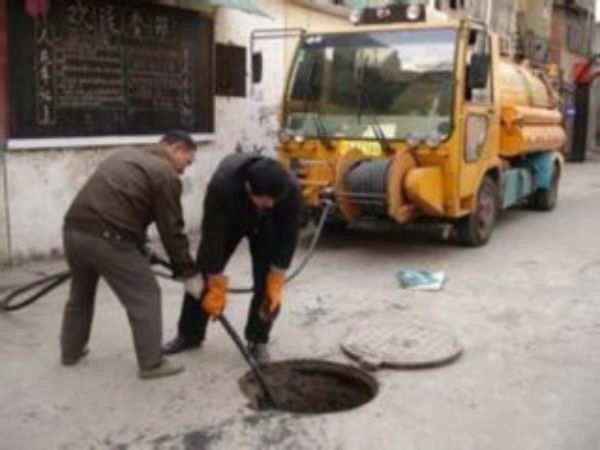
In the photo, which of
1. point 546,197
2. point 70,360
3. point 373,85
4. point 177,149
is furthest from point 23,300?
point 546,197

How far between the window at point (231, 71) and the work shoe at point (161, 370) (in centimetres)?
629

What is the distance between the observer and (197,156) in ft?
36.0

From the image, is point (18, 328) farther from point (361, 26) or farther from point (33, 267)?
point (361, 26)

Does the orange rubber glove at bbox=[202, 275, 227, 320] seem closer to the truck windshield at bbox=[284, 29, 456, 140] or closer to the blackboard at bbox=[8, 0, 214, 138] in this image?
the blackboard at bbox=[8, 0, 214, 138]

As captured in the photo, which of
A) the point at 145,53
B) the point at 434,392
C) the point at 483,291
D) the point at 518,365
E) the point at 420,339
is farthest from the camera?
the point at 145,53

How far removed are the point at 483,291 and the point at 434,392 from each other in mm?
2957

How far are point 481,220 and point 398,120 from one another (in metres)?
1.79

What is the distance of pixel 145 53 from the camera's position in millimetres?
9805

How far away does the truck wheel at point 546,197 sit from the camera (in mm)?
13914

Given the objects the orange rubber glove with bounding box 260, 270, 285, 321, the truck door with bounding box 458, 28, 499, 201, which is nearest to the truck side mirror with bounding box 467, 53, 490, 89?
the truck door with bounding box 458, 28, 499, 201

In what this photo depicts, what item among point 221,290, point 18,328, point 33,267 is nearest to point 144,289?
point 221,290

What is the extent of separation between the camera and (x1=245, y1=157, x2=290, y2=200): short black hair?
493cm

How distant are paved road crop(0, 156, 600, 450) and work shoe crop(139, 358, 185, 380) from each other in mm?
67

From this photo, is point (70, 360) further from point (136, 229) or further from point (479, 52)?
point (479, 52)
